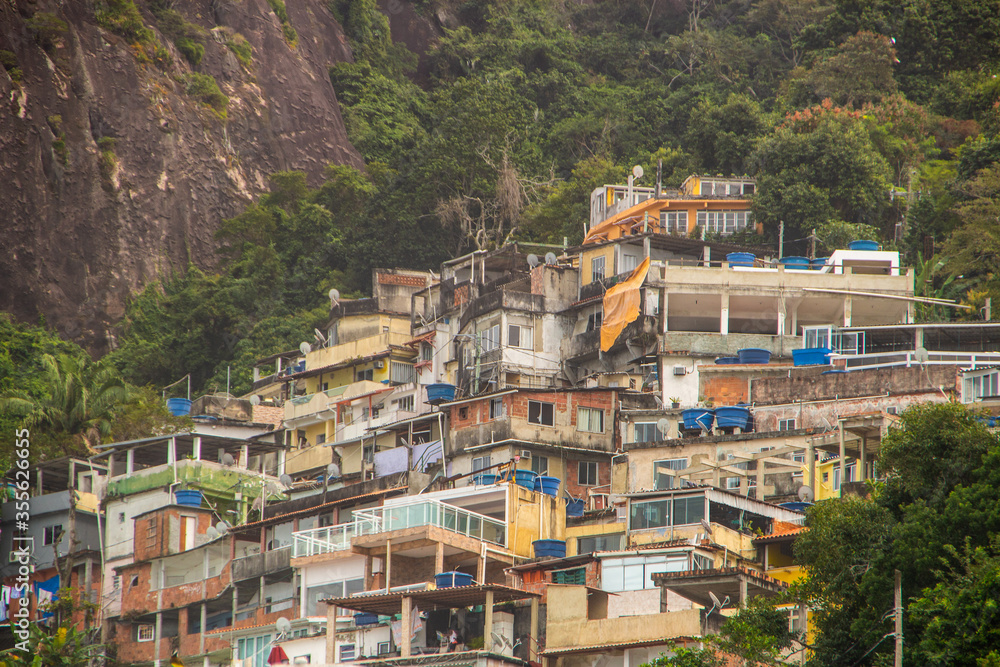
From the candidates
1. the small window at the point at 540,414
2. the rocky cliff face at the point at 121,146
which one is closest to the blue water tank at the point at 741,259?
the small window at the point at 540,414

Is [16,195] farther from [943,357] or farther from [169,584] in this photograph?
[943,357]

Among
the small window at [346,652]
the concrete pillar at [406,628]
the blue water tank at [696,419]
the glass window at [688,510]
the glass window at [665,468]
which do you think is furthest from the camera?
the blue water tank at [696,419]

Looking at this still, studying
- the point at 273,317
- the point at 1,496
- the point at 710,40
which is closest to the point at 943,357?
the point at 1,496

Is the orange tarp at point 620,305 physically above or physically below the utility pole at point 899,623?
above

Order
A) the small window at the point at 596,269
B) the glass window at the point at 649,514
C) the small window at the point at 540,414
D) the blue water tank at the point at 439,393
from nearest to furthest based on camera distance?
1. the glass window at the point at 649,514
2. the small window at the point at 540,414
3. the blue water tank at the point at 439,393
4. the small window at the point at 596,269

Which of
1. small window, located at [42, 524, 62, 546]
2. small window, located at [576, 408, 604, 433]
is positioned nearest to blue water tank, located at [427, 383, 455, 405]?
small window, located at [576, 408, 604, 433]

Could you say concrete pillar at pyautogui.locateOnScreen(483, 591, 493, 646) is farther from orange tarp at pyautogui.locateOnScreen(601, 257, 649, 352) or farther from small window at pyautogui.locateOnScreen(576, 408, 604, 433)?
orange tarp at pyautogui.locateOnScreen(601, 257, 649, 352)

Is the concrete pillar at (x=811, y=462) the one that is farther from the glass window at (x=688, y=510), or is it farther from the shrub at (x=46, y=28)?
the shrub at (x=46, y=28)

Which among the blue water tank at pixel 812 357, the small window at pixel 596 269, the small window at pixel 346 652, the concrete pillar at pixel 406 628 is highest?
the small window at pixel 596 269

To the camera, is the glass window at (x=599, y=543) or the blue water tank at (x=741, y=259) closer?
the glass window at (x=599, y=543)
